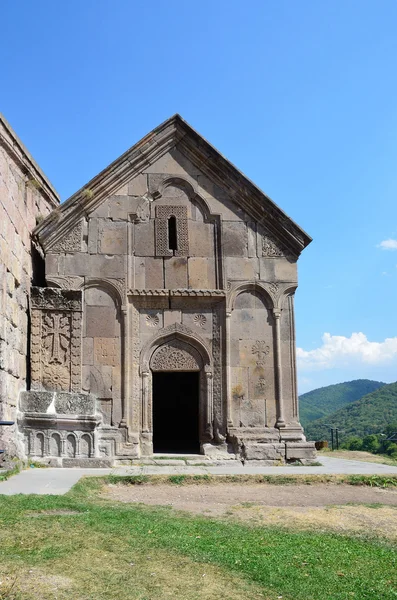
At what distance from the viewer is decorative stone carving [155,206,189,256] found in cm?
1211

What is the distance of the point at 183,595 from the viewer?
11.8 feet

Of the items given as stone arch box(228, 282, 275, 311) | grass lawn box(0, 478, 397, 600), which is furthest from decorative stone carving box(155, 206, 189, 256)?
grass lawn box(0, 478, 397, 600)

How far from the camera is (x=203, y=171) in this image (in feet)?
41.3

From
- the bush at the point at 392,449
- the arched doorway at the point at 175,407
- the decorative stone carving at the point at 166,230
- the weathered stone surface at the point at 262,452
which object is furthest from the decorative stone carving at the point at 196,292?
the bush at the point at 392,449

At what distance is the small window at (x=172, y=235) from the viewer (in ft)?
40.0

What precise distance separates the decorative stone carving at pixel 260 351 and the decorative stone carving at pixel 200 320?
1.11 m

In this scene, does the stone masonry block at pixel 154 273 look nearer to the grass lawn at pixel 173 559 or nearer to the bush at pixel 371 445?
the grass lawn at pixel 173 559

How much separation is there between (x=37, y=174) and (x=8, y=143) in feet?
6.57

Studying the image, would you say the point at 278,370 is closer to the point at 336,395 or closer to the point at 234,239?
the point at 234,239

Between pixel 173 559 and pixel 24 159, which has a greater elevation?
pixel 24 159

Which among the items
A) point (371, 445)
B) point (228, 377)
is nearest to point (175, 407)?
point (228, 377)

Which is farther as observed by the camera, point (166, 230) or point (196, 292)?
point (166, 230)

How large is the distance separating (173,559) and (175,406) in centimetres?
1431

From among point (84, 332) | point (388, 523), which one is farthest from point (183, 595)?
point (84, 332)
